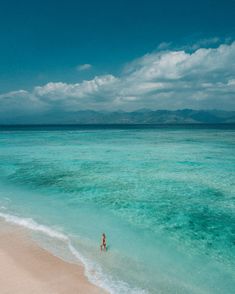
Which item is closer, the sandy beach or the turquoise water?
the sandy beach

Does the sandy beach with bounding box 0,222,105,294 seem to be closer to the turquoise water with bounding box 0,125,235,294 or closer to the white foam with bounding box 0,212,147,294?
the white foam with bounding box 0,212,147,294

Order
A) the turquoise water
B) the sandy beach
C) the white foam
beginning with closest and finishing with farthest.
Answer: the sandy beach < the white foam < the turquoise water

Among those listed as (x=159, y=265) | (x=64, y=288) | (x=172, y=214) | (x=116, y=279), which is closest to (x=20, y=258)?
(x=64, y=288)

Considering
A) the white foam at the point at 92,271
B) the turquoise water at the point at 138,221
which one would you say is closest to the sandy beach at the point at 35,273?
the white foam at the point at 92,271

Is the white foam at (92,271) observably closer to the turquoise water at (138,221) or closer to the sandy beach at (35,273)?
the turquoise water at (138,221)

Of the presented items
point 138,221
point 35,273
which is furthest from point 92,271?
point 138,221

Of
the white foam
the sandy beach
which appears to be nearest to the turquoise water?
the white foam

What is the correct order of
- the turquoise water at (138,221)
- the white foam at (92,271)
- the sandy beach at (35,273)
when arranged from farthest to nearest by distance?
the turquoise water at (138,221)
the white foam at (92,271)
the sandy beach at (35,273)

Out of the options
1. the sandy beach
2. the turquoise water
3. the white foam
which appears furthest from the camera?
the turquoise water

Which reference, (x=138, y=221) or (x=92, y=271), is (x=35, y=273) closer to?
(x=92, y=271)
